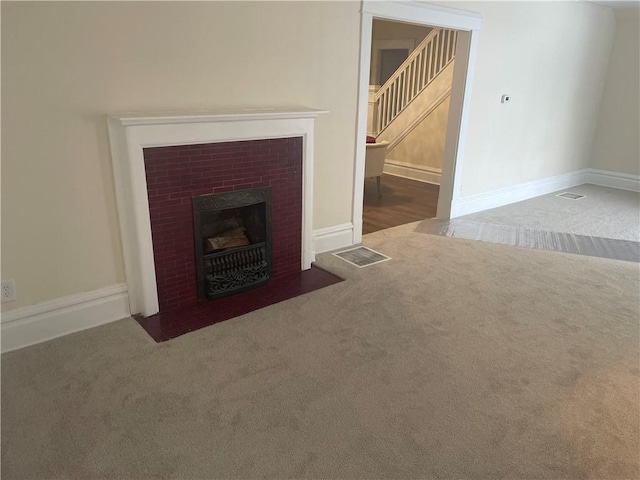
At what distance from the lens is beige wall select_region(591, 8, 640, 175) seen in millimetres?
6230

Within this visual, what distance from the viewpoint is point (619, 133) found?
6.56m

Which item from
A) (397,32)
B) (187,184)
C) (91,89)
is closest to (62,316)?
(187,184)

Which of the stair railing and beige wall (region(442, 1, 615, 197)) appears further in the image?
the stair railing

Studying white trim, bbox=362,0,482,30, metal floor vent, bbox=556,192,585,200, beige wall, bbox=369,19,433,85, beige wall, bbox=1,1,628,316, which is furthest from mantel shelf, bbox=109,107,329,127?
beige wall, bbox=369,19,433,85

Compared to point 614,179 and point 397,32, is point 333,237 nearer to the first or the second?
point 614,179

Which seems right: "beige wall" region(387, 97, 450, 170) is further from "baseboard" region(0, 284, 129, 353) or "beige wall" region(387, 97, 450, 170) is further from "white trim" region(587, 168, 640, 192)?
"baseboard" region(0, 284, 129, 353)

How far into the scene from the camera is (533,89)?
541 centimetres

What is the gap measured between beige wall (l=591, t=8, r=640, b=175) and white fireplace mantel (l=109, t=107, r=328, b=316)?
5.32 meters

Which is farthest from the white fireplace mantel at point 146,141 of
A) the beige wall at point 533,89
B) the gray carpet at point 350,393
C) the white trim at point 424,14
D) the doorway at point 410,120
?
the doorway at point 410,120

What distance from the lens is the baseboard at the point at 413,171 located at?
270 inches

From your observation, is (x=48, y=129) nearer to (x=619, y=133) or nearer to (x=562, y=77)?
(x=562, y=77)

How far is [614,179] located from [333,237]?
486 centimetres

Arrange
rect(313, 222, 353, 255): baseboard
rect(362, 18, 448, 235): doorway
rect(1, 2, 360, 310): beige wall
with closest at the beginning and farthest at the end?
rect(1, 2, 360, 310): beige wall < rect(313, 222, 353, 255): baseboard < rect(362, 18, 448, 235): doorway

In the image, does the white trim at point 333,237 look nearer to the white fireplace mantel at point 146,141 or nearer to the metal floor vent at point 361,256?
the metal floor vent at point 361,256
